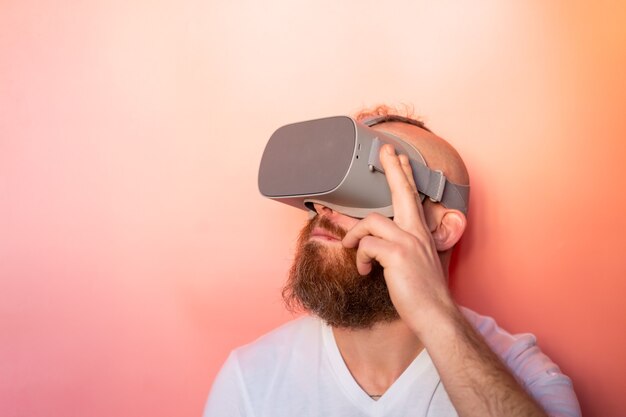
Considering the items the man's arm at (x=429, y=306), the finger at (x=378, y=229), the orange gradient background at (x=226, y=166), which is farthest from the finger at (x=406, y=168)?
the orange gradient background at (x=226, y=166)

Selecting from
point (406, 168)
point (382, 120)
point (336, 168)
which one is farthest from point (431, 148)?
point (336, 168)

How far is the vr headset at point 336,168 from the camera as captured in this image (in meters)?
1.22

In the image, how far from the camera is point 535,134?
1.71 m

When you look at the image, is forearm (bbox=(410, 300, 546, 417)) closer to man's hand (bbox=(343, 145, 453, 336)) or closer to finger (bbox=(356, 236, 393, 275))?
man's hand (bbox=(343, 145, 453, 336))

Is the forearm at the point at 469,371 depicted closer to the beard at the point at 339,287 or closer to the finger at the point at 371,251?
the finger at the point at 371,251

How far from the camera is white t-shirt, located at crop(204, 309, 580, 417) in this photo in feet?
4.37

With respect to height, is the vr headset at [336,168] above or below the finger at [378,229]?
above

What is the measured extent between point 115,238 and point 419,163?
0.93 m

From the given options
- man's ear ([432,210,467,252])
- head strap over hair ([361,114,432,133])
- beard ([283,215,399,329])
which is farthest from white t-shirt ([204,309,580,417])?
head strap over hair ([361,114,432,133])

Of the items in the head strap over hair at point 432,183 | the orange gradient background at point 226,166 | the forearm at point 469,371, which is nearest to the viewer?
the forearm at point 469,371

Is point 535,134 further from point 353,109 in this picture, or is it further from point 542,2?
point 353,109

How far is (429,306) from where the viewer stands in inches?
42.5

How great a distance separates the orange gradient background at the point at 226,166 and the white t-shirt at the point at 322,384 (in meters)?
0.30

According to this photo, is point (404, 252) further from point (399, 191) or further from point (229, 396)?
point (229, 396)
